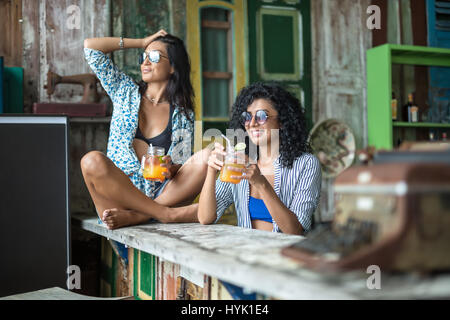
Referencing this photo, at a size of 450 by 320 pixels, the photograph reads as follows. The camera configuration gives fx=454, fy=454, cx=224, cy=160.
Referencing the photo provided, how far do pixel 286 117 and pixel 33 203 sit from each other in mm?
1502

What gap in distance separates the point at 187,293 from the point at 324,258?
3.19 ft

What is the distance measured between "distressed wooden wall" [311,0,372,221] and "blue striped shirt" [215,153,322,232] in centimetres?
183

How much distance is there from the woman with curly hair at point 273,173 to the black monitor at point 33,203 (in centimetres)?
95

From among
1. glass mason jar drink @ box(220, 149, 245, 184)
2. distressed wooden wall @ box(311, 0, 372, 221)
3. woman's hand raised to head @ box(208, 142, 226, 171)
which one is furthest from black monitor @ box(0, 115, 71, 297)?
distressed wooden wall @ box(311, 0, 372, 221)

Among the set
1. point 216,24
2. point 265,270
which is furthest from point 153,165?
point 216,24

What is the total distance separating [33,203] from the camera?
2.57m

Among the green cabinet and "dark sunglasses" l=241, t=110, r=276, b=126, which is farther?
the green cabinet

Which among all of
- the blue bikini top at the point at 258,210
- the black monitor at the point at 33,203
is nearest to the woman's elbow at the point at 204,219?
the blue bikini top at the point at 258,210

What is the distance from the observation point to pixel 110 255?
298 centimetres

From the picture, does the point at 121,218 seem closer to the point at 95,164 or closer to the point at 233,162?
the point at 95,164

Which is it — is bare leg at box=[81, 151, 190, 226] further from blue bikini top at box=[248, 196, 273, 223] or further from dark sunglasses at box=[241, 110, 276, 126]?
dark sunglasses at box=[241, 110, 276, 126]

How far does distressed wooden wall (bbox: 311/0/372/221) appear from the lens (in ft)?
13.5

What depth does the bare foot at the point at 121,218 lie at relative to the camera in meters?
2.20
